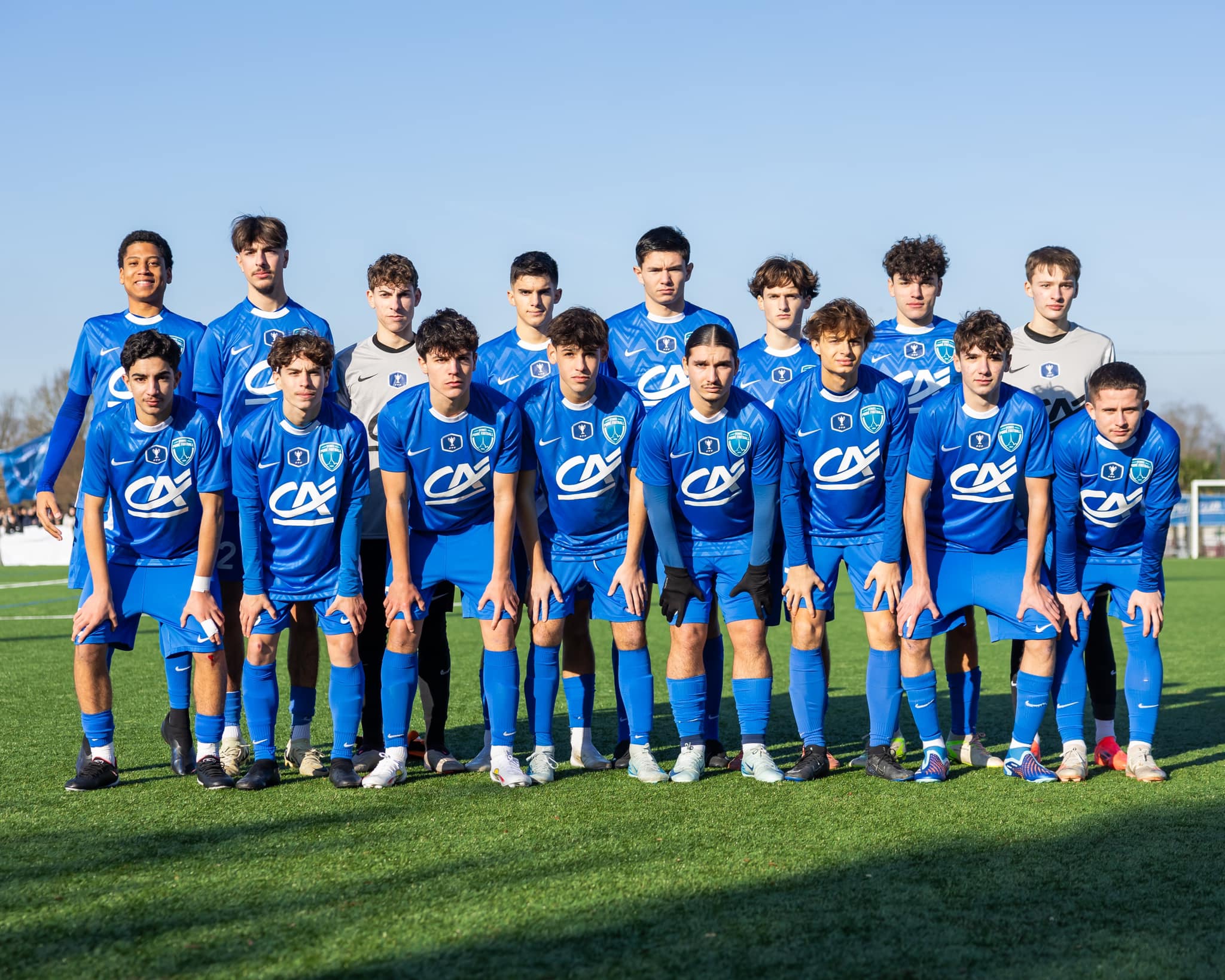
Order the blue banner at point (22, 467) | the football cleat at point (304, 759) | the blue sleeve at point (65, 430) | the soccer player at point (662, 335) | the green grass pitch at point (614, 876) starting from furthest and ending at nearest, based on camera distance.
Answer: the blue banner at point (22, 467) < the soccer player at point (662, 335) < the blue sleeve at point (65, 430) < the football cleat at point (304, 759) < the green grass pitch at point (614, 876)

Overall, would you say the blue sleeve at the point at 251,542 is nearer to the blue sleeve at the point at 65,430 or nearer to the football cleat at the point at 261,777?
the football cleat at the point at 261,777

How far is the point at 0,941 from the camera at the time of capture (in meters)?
2.85

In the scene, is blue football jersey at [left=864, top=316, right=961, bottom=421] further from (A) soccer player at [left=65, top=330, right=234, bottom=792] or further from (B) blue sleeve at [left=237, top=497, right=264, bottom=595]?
(A) soccer player at [left=65, top=330, right=234, bottom=792]

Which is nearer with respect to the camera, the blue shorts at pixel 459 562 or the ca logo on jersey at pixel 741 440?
the ca logo on jersey at pixel 741 440

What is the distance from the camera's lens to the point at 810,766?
15.9 ft

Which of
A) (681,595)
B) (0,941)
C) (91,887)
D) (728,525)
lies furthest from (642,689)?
(0,941)

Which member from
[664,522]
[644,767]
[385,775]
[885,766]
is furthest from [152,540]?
[885,766]

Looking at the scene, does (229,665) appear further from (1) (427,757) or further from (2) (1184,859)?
(2) (1184,859)

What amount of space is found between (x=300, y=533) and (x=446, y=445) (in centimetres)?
68

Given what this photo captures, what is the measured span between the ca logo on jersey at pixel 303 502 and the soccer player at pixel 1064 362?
3.03m

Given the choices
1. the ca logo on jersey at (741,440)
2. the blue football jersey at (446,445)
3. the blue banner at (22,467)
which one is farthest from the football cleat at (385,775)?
the blue banner at (22,467)

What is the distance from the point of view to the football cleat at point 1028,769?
189 inches

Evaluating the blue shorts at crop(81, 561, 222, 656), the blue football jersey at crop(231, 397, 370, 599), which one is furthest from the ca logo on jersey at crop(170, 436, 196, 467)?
the blue shorts at crop(81, 561, 222, 656)

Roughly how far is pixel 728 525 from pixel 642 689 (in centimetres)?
76
